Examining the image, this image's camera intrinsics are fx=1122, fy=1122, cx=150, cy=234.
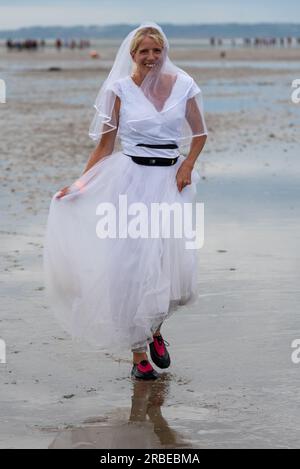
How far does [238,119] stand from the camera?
24.9m

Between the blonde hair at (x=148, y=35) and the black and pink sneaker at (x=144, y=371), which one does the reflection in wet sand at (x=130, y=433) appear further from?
the blonde hair at (x=148, y=35)

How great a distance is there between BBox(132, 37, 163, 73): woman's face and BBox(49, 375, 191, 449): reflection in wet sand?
1989 mm

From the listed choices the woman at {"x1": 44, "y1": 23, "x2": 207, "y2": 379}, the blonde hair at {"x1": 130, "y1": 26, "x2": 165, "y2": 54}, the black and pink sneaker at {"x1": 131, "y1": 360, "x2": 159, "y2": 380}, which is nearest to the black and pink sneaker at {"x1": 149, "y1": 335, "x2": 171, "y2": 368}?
the woman at {"x1": 44, "y1": 23, "x2": 207, "y2": 379}

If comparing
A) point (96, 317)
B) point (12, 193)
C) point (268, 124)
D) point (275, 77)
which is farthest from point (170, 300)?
point (275, 77)

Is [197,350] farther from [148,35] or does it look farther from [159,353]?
[148,35]

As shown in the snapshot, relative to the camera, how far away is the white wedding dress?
6648 millimetres

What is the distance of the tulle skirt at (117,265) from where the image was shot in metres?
6.64

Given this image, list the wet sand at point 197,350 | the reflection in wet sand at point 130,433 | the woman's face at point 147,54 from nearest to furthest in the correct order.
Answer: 1. the reflection in wet sand at point 130,433
2. the wet sand at point 197,350
3. the woman's face at point 147,54

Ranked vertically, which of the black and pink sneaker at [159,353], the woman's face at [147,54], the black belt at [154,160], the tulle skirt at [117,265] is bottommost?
the black and pink sneaker at [159,353]

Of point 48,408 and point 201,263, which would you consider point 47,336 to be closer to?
point 48,408

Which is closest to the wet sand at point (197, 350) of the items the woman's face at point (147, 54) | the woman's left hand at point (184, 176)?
the woman's left hand at point (184, 176)

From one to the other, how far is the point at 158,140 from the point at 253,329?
Result: 164cm

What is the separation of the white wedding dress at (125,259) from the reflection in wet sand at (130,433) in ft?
2.09

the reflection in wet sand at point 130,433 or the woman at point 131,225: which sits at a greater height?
the woman at point 131,225
